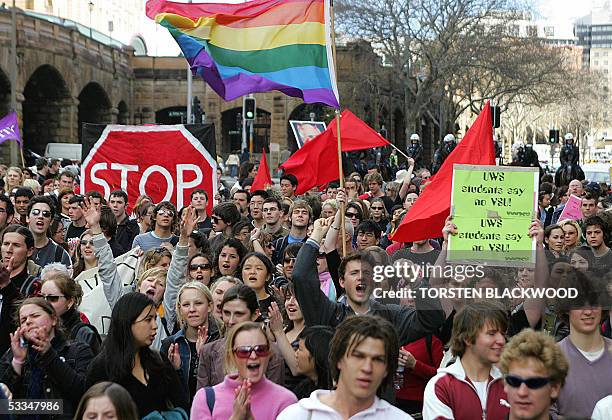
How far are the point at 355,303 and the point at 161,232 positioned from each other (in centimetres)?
440

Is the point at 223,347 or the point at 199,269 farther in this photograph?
the point at 199,269

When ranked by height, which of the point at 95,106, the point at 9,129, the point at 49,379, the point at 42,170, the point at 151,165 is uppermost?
the point at 95,106

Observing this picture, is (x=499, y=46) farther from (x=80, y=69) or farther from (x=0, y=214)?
(x=0, y=214)

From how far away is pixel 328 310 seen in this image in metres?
6.32

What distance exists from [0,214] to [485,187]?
Result: 540 centimetres

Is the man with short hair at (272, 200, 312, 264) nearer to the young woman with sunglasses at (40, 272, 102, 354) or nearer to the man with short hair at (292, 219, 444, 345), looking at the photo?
the young woman with sunglasses at (40, 272, 102, 354)

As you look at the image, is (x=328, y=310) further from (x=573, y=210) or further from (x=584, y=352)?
(x=573, y=210)

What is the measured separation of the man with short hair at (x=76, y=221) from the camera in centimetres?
1122

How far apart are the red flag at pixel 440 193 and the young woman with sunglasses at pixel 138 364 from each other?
2.52 metres

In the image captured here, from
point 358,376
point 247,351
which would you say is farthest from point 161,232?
point 358,376

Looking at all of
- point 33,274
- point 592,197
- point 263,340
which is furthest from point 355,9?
point 263,340

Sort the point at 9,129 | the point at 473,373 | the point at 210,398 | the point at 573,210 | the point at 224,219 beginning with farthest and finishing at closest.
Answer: the point at 9,129, the point at 573,210, the point at 224,219, the point at 473,373, the point at 210,398

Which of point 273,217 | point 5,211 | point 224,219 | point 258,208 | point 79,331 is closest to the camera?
point 79,331

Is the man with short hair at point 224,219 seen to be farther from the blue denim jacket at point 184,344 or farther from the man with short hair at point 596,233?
the blue denim jacket at point 184,344
